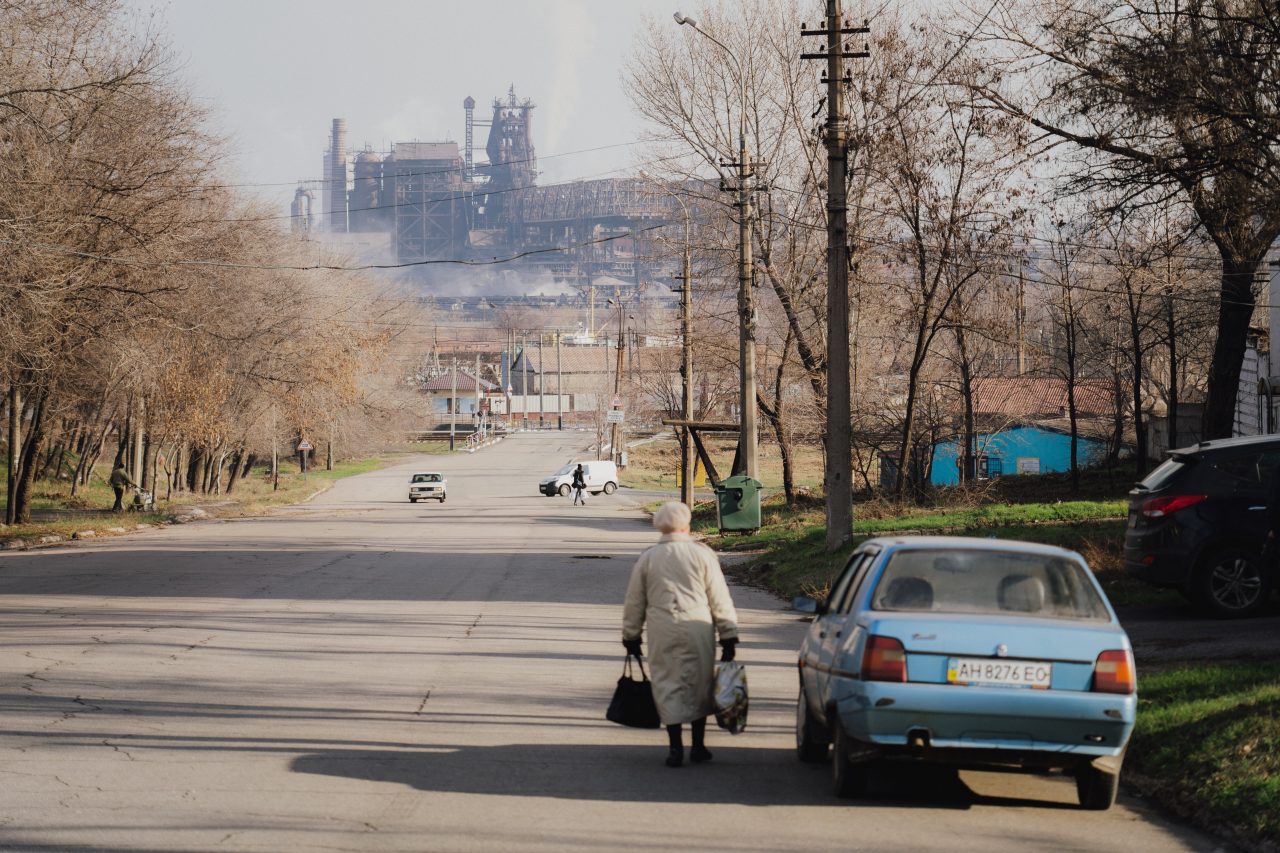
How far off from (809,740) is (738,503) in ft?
72.4

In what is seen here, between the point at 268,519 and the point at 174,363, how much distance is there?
5.75 meters

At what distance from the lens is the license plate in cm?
746

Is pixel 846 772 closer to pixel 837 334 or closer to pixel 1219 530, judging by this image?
pixel 1219 530

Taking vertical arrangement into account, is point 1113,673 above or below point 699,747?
above

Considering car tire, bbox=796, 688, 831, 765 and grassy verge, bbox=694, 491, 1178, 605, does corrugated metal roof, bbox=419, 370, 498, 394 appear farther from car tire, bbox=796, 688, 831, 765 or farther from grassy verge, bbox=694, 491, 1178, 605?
car tire, bbox=796, 688, 831, 765

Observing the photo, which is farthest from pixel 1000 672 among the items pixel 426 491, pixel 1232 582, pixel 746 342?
pixel 426 491

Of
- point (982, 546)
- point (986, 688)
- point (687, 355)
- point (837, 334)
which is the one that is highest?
point (687, 355)

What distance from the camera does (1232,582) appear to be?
49.0ft

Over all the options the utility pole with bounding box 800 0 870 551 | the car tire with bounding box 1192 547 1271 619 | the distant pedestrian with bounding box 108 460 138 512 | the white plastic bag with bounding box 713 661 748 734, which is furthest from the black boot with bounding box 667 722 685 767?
the distant pedestrian with bounding box 108 460 138 512

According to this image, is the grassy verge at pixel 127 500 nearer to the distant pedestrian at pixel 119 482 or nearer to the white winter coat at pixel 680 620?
the distant pedestrian at pixel 119 482

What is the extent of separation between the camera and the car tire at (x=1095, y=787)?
25.6 ft

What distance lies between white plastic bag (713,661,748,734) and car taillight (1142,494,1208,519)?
7928mm

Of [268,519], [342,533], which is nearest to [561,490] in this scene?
[268,519]

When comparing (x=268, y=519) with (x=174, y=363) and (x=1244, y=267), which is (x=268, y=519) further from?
(x=1244, y=267)
